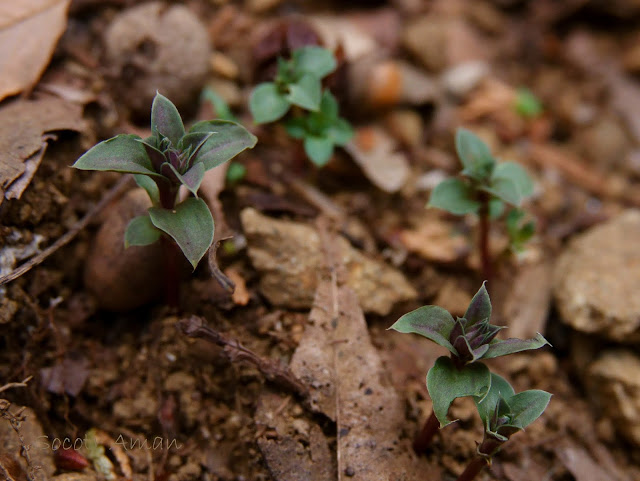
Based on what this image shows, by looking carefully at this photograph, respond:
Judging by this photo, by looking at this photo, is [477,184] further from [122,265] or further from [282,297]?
[122,265]

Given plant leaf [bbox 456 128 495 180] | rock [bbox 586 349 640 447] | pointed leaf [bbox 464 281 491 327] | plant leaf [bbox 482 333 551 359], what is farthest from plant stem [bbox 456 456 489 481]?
plant leaf [bbox 456 128 495 180]

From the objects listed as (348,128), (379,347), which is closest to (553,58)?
(348,128)

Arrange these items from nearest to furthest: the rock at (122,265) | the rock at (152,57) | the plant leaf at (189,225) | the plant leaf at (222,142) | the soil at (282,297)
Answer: the plant leaf at (189,225) → the plant leaf at (222,142) → the soil at (282,297) → the rock at (122,265) → the rock at (152,57)

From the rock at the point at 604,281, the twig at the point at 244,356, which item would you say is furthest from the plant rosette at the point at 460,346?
the rock at the point at 604,281

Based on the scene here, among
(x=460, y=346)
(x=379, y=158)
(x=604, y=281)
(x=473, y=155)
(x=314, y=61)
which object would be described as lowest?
(x=604, y=281)

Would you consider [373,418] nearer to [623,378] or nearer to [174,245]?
[174,245]

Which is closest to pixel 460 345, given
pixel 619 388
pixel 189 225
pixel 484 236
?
pixel 484 236

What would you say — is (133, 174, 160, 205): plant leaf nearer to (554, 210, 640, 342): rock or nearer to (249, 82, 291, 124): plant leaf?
(249, 82, 291, 124): plant leaf

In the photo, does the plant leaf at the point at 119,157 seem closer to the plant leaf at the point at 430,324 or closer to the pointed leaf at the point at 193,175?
the pointed leaf at the point at 193,175
